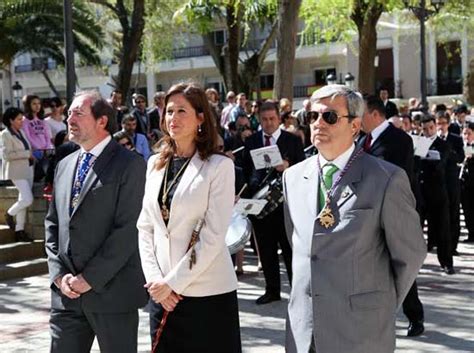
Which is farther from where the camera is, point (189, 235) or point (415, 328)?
point (415, 328)

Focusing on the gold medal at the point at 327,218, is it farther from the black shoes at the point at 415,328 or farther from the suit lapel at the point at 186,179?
the black shoes at the point at 415,328

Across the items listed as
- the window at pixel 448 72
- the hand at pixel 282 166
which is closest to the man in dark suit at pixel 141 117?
the hand at pixel 282 166

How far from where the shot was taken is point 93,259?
4.89 m

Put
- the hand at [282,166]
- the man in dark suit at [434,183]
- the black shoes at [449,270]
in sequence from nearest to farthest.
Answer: the hand at [282,166]
the black shoes at [449,270]
the man in dark suit at [434,183]

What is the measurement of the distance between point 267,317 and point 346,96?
15.5ft

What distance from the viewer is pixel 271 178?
912cm

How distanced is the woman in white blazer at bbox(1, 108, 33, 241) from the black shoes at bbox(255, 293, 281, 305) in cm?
437

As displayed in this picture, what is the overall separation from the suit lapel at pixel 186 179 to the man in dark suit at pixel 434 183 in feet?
22.2

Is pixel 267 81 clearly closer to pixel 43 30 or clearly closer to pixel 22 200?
pixel 43 30

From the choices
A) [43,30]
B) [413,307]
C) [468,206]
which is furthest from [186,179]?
[43,30]

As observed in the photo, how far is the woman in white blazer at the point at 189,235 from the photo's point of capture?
4.51 metres

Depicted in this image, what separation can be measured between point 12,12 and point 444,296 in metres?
24.8

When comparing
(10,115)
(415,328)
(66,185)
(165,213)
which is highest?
(10,115)


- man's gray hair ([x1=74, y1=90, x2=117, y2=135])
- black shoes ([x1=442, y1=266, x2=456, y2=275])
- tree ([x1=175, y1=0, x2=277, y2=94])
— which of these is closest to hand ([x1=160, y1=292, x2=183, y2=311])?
man's gray hair ([x1=74, y1=90, x2=117, y2=135])
